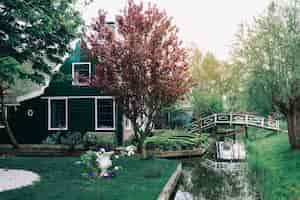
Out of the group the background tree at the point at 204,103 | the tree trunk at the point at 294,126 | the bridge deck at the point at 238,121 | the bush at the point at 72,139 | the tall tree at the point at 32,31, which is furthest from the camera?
the background tree at the point at 204,103

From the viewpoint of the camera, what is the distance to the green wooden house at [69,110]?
18.5 meters

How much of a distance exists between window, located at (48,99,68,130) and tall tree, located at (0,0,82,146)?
21.4 ft

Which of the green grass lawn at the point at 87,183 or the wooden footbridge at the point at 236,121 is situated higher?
the wooden footbridge at the point at 236,121

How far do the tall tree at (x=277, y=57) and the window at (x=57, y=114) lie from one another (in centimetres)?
1042

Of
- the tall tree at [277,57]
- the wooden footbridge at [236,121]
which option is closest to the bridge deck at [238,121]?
the wooden footbridge at [236,121]

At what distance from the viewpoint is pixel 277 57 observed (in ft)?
38.5

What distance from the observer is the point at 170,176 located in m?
10.3

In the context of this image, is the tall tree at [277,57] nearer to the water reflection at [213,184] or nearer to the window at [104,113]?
the water reflection at [213,184]

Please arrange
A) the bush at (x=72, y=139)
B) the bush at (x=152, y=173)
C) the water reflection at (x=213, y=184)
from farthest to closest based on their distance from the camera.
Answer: the bush at (x=72, y=139)
the bush at (x=152, y=173)
the water reflection at (x=213, y=184)

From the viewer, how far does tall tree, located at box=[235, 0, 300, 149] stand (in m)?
11.3

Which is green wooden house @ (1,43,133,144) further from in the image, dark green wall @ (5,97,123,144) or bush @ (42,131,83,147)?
bush @ (42,131,83,147)

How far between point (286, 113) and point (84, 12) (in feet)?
28.2

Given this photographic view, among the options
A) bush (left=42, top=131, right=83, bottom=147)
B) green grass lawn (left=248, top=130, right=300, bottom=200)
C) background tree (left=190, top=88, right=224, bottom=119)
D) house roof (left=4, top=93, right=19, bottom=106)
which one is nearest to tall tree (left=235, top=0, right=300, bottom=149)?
green grass lawn (left=248, top=130, right=300, bottom=200)

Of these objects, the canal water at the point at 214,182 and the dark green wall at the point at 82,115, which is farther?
the dark green wall at the point at 82,115
